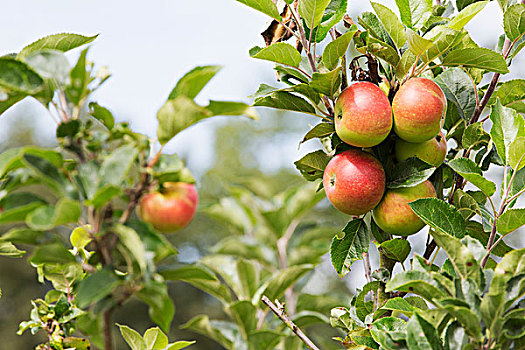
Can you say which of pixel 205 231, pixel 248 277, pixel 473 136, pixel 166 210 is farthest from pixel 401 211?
pixel 205 231

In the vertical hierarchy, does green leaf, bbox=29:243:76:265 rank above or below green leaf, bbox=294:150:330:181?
below

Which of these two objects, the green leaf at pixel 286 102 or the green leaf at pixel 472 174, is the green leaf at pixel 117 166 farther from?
the green leaf at pixel 472 174

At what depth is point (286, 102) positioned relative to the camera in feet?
2.45

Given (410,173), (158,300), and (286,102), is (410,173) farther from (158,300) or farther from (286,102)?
(158,300)

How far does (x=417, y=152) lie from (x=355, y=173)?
0.32ft

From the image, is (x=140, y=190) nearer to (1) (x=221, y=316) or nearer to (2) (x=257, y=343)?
(2) (x=257, y=343)

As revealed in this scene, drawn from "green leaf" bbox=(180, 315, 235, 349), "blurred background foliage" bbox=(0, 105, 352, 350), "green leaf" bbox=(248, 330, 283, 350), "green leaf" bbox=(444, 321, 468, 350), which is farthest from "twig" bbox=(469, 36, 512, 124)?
"blurred background foliage" bbox=(0, 105, 352, 350)

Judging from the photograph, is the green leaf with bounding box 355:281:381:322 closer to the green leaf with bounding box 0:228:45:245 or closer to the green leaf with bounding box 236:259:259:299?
the green leaf with bounding box 0:228:45:245

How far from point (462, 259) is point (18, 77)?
528 mm

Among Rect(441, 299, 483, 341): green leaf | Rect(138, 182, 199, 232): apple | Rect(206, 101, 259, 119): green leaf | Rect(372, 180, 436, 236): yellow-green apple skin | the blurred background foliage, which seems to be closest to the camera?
Rect(441, 299, 483, 341): green leaf

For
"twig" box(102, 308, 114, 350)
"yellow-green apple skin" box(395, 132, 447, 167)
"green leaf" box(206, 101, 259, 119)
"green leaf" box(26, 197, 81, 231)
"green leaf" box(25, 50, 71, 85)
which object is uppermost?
"green leaf" box(25, 50, 71, 85)

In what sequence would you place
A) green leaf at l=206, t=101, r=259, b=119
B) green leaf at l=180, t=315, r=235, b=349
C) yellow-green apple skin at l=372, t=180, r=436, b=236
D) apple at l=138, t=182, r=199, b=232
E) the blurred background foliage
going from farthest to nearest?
the blurred background foliage → green leaf at l=180, t=315, r=235, b=349 → apple at l=138, t=182, r=199, b=232 → yellow-green apple skin at l=372, t=180, r=436, b=236 → green leaf at l=206, t=101, r=259, b=119

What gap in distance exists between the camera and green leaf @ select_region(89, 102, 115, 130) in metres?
0.74

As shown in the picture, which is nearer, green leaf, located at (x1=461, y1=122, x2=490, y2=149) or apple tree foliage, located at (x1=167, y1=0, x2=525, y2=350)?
apple tree foliage, located at (x1=167, y1=0, x2=525, y2=350)
